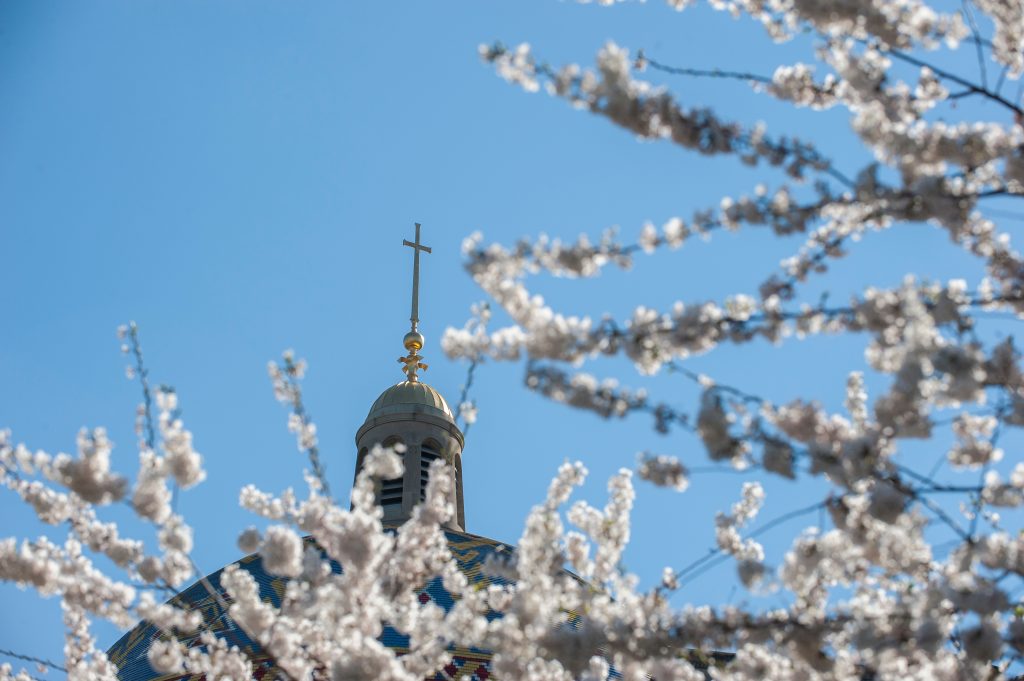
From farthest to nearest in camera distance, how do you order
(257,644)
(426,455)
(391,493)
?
(426,455) < (391,493) < (257,644)

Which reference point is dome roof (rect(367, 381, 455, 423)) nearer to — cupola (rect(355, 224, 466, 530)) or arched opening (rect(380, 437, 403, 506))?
cupola (rect(355, 224, 466, 530))

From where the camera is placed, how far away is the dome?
15742mm

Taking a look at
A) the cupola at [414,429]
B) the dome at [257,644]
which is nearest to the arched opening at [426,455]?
the cupola at [414,429]

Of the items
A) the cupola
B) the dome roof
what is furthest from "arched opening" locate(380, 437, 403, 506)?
the dome roof

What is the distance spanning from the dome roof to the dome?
12.7 ft

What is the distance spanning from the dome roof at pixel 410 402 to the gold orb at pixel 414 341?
70 centimetres

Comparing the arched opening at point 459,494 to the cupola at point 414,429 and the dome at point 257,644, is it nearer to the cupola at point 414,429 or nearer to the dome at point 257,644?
the cupola at point 414,429

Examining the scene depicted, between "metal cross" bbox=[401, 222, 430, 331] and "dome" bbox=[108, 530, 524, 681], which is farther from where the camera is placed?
"metal cross" bbox=[401, 222, 430, 331]

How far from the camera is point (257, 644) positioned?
15.9 meters

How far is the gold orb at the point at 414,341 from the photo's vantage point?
1061 inches

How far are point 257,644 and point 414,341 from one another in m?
11.6

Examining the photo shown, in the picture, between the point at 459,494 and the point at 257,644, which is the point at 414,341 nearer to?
the point at 459,494

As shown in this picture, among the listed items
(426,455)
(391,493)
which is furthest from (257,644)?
(426,455)

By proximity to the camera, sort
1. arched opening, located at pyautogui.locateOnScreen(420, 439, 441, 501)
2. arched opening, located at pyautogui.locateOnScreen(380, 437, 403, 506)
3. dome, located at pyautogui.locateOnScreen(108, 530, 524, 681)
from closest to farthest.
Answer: dome, located at pyautogui.locateOnScreen(108, 530, 524, 681)
arched opening, located at pyautogui.locateOnScreen(380, 437, 403, 506)
arched opening, located at pyautogui.locateOnScreen(420, 439, 441, 501)
